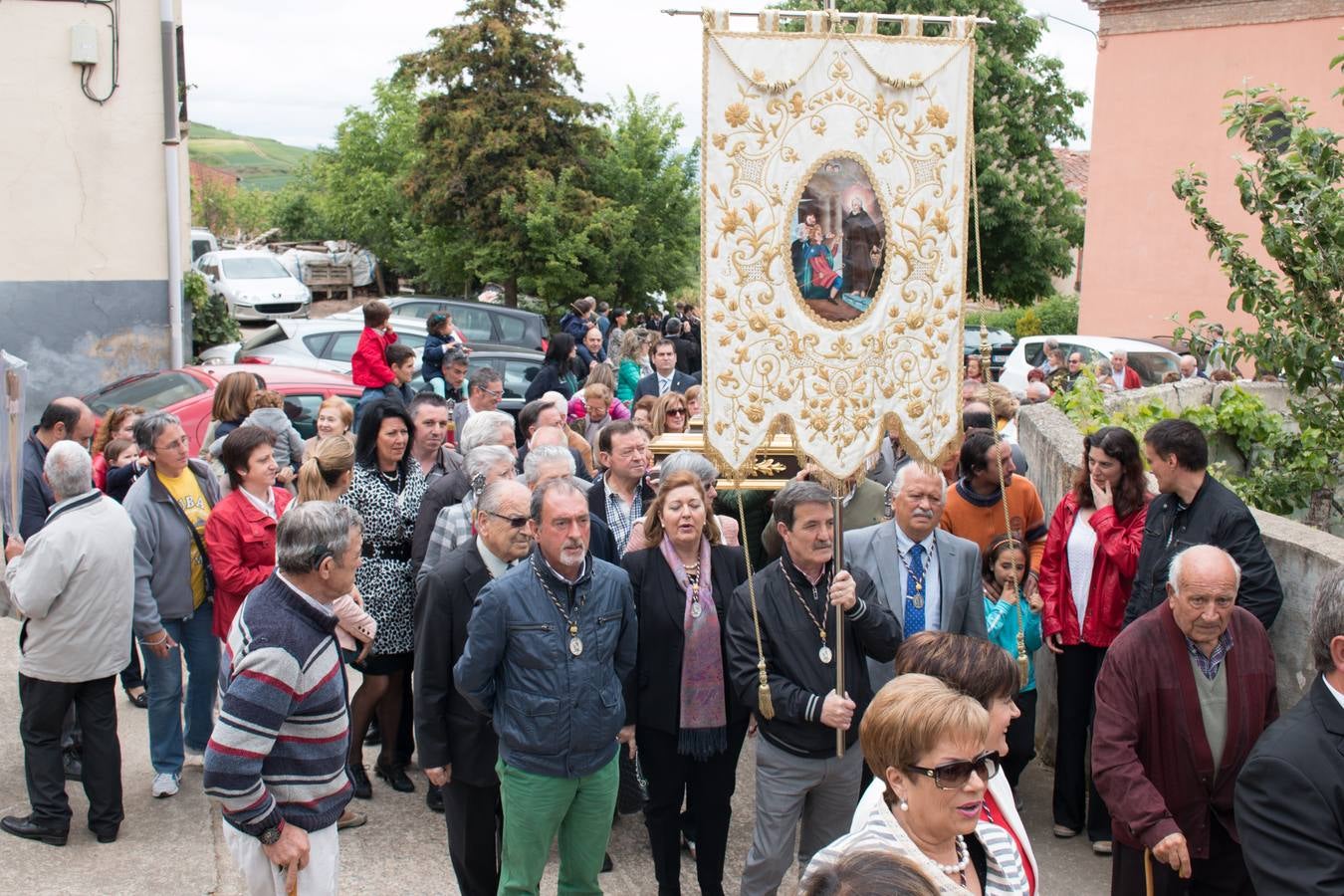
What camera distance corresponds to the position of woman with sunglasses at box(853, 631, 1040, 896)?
136 inches

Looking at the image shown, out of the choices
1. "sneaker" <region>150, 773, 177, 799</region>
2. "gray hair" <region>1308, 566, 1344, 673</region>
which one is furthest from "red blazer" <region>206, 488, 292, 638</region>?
"gray hair" <region>1308, 566, 1344, 673</region>

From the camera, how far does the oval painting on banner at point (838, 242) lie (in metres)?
5.26

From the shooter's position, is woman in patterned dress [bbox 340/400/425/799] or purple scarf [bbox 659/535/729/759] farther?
woman in patterned dress [bbox 340/400/425/799]

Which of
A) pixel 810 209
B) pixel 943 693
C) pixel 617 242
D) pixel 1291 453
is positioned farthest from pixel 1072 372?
pixel 943 693

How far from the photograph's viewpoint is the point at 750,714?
5691mm

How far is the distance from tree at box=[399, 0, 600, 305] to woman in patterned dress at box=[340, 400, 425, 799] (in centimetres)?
2061

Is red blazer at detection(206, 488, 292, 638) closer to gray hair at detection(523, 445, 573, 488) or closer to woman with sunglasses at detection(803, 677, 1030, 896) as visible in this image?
gray hair at detection(523, 445, 573, 488)

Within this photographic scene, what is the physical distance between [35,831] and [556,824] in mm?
2917

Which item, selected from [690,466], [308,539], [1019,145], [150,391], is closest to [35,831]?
[308,539]

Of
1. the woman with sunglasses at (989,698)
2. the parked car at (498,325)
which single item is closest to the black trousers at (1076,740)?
the woman with sunglasses at (989,698)

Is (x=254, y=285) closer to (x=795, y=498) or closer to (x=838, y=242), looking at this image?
(x=838, y=242)

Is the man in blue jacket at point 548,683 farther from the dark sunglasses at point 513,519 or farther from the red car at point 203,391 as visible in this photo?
the red car at point 203,391

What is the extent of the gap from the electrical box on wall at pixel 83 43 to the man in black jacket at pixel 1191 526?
41.5 ft

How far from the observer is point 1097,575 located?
621 centimetres
